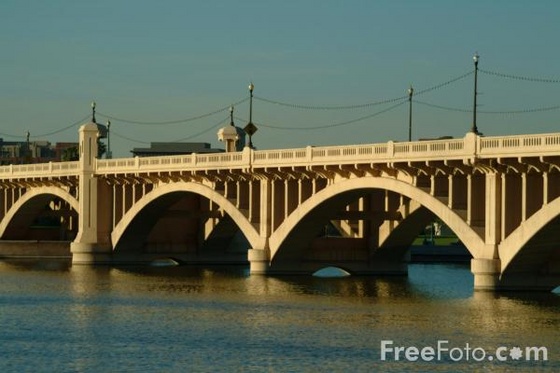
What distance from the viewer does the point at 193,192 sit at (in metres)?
103

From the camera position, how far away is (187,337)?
2254 inches

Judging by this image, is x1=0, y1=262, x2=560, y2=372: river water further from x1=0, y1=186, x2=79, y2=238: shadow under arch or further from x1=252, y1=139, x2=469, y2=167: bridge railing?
x1=0, y1=186, x2=79, y2=238: shadow under arch

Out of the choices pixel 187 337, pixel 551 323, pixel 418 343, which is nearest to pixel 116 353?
pixel 187 337

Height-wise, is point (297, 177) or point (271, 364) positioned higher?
point (297, 177)

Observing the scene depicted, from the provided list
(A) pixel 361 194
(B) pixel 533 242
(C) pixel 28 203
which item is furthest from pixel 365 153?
(C) pixel 28 203

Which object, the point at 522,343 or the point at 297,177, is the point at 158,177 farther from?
the point at 522,343

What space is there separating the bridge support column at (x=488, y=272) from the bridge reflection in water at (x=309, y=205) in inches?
2.8

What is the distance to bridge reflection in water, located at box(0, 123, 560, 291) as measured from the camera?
7106 centimetres

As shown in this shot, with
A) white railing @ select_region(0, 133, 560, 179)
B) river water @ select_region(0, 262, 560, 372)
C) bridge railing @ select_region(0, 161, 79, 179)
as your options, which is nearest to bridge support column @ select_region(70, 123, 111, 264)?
white railing @ select_region(0, 133, 560, 179)

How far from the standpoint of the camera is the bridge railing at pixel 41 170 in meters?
120

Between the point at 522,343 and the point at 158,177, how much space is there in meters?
56.8

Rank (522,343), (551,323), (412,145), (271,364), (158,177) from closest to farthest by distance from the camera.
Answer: (271,364) → (522,343) → (551,323) → (412,145) → (158,177)

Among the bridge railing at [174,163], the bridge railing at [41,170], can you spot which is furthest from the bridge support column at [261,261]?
the bridge railing at [41,170]

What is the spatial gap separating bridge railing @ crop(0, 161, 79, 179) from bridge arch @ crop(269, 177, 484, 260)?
32.4m
